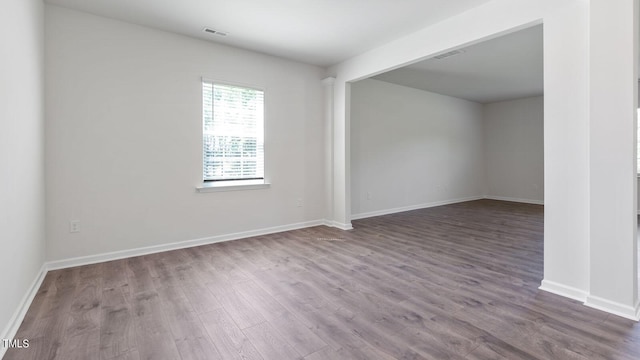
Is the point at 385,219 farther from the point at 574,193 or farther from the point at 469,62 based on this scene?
the point at 574,193

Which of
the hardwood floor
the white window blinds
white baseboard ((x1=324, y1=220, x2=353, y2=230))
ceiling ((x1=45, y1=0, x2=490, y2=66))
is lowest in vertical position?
the hardwood floor

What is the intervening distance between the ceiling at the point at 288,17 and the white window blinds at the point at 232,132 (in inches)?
27.6

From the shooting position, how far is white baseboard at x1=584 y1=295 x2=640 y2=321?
208 cm

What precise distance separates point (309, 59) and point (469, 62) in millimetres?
2551

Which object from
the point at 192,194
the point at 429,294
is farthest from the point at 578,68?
the point at 192,194

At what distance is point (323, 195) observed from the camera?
17.1 ft

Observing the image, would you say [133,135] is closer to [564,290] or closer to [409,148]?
[564,290]

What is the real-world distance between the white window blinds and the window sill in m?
0.06

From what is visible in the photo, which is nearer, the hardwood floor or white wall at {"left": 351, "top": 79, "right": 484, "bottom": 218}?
the hardwood floor

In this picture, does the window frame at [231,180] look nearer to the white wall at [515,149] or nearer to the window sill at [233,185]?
the window sill at [233,185]

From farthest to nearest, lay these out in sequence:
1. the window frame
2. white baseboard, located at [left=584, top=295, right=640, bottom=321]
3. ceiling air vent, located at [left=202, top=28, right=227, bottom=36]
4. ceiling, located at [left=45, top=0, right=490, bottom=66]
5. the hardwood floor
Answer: the window frame
ceiling air vent, located at [left=202, top=28, right=227, bottom=36]
ceiling, located at [left=45, top=0, right=490, bottom=66]
white baseboard, located at [left=584, top=295, right=640, bottom=321]
the hardwood floor

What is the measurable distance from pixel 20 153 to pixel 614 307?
14.7 ft

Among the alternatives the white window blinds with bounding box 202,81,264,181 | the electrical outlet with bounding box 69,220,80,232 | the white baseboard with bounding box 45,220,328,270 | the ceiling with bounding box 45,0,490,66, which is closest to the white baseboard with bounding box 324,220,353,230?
the white baseboard with bounding box 45,220,328,270

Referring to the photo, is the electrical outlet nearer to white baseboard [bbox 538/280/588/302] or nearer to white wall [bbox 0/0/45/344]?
white wall [bbox 0/0/45/344]
